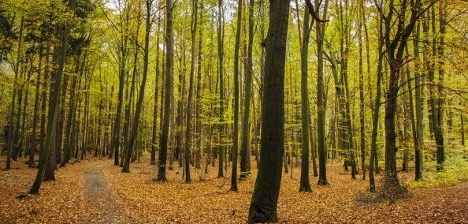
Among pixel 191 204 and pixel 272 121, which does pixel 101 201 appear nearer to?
pixel 191 204

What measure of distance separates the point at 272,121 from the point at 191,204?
22.8ft

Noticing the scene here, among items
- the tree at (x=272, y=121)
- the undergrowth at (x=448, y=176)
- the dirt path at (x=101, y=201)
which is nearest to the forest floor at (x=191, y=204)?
the dirt path at (x=101, y=201)

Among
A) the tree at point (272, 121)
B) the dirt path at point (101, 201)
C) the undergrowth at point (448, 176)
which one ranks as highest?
the tree at point (272, 121)

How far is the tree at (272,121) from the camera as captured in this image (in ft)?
24.1

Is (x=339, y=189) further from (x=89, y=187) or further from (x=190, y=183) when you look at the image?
(x=89, y=187)

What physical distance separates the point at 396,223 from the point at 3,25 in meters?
21.4

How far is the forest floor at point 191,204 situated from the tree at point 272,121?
0.90 m

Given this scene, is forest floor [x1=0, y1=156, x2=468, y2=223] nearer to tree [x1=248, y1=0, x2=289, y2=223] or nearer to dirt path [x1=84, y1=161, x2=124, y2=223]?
dirt path [x1=84, y1=161, x2=124, y2=223]

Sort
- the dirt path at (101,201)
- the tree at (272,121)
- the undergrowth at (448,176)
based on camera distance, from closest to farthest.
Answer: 1. the tree at (272,121)
2. the dirt path at (101,201)
3. the undergrowth at (448,176)

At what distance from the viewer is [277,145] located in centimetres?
734

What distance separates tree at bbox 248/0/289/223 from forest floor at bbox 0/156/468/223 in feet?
2.96

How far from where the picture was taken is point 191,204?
12953 millimetres

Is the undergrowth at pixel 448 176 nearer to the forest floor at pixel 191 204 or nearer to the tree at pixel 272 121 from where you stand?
the forest floor at pixel 191 204

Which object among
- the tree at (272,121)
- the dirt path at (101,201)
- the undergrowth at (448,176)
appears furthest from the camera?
the undergrowth at (448,176)
